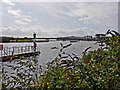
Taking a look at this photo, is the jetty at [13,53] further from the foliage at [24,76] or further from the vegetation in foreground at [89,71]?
the vegetation in foreground at [89,71]

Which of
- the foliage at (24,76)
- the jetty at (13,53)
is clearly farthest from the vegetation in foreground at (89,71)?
the jetty at (13,53)

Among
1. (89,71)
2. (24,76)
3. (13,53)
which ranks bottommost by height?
(24,76)

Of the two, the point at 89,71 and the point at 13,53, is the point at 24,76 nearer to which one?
the point at 13,53

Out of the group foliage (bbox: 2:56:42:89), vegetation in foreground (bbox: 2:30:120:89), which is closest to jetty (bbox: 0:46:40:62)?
foliage (bbox: 2:56:42:89)

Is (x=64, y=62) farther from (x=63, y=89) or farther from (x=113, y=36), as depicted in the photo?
(x=113, y=36)

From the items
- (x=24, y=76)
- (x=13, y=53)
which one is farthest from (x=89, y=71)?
(x=13, y=53)

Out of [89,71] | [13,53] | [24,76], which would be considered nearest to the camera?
[89,71]

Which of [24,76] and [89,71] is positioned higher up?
[89,71]

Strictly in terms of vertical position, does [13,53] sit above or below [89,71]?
above

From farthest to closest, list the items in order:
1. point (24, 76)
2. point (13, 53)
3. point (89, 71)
A: point (13, 53) < point (24, 76) < point (89, 71)

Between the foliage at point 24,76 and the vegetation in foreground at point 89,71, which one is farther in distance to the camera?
the foliage at point 24,76

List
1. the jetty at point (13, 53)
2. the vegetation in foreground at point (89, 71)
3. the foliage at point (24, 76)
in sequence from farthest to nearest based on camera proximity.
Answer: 1. the jetty at point (13, 53)
2. the foliage at point (24, 76)
3. the vegetation in foreground at point (89, 71)

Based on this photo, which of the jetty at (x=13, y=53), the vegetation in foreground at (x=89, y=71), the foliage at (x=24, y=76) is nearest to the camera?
the vegetation in foreground at (x=89, y=71)

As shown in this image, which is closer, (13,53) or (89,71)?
(89,71)
